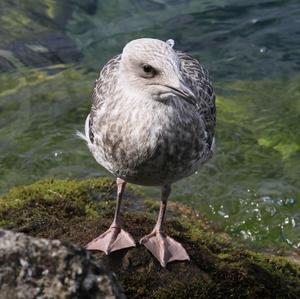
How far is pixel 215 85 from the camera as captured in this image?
1197 centimetres

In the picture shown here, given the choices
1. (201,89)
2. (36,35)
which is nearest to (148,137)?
(201,89)

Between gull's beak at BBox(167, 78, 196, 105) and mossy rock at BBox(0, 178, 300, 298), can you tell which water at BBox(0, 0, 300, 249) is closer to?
mossy rock at BBox(0, 178, 300, 298)

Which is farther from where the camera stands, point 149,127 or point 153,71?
point 149,127

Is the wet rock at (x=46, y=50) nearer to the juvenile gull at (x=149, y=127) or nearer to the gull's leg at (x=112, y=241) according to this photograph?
the juvenile gull at (x=149, y=127)

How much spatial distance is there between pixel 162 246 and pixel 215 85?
6567 mm

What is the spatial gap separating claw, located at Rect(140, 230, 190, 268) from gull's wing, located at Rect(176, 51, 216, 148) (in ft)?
2.95

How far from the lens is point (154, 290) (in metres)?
5.50

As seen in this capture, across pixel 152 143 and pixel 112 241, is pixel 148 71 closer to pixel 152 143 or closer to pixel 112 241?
pixel 152 143

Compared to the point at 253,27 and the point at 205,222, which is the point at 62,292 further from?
the point at 253,27

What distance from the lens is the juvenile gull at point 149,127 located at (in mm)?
5273

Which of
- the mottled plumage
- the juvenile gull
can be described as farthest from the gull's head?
the mottled plumage

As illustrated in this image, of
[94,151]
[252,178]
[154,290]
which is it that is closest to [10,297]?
[154,290]

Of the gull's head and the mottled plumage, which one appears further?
the mottled plumage

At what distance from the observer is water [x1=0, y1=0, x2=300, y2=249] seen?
9531 millimetres
